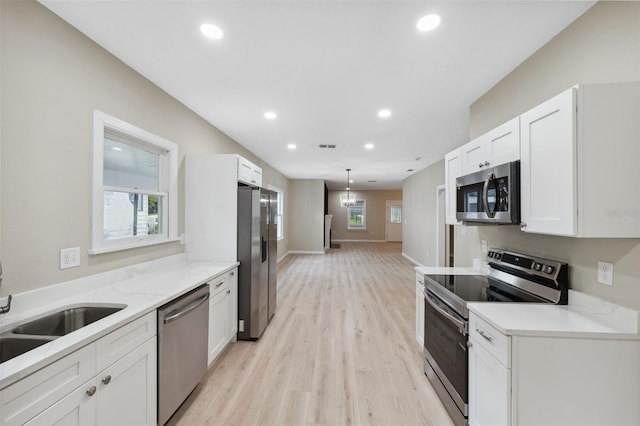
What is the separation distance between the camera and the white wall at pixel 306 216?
30.6 feet

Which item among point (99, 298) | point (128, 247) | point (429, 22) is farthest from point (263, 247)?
point (429, 22)

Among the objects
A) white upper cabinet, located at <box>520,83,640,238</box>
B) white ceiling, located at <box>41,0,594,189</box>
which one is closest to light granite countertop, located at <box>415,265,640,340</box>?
white upper cabinet, located at <box>520,83,640,238</box>

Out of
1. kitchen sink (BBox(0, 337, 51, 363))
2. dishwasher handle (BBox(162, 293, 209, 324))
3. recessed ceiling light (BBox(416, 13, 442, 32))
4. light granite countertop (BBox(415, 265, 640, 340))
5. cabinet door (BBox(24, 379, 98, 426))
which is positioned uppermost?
recessed ceiling light (BBox(416, 13, 442, 32))

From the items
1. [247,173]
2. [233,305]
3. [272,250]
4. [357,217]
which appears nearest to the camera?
[233,305]

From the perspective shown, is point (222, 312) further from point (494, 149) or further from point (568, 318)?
point (494, 149)

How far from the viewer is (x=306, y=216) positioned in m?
Result: 9.38

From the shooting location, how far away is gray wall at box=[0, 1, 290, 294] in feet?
4.65

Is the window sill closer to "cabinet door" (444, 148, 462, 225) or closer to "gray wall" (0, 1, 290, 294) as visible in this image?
"gray wall" (0, 1, 290, 294)

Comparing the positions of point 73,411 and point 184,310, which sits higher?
point 184,310

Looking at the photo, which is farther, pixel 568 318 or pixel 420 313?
pixel 420 313

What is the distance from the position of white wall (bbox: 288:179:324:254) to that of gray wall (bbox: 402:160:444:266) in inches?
118

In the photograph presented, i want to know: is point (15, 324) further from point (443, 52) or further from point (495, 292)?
point (443, 52)

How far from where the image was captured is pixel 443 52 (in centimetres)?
198

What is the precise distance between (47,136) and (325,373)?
274 centimetres
